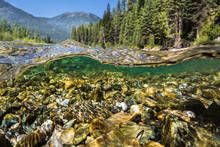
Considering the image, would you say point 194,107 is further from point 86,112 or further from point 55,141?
point 55,141

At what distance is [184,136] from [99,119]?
1.78m

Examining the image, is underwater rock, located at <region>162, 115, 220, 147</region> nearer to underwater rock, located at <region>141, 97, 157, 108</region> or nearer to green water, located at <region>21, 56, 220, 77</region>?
underwater rock, located at <region>141, 97, 157, 108</region>

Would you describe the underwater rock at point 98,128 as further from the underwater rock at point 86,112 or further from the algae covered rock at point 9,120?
the algae covered rock at point 9,120

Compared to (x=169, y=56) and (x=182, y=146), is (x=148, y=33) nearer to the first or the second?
(x=169, y=56)

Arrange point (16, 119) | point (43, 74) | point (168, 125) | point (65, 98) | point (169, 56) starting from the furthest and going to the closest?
point (43, 74) → point (169, 56) → point (65, 98) → point (16, 119) → point (168, 125)

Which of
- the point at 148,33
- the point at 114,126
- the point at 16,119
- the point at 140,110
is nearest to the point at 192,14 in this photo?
the point at 148,33

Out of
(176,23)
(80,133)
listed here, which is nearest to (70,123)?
(80,133)

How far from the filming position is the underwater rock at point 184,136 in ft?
5.81

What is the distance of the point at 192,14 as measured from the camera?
15.4 metres

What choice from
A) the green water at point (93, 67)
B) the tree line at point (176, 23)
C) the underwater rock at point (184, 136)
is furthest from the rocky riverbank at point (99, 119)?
the tree line at point (176, 23)

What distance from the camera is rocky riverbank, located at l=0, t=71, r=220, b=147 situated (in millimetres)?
1921

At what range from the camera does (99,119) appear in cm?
246

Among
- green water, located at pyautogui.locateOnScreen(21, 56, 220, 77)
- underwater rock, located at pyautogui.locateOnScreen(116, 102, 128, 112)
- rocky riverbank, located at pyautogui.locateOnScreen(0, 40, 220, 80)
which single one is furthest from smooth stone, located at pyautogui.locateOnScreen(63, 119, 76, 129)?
green water, located at pyautogui.locateOnScreen(21, 56, 220, 77)

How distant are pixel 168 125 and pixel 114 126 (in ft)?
3.86
